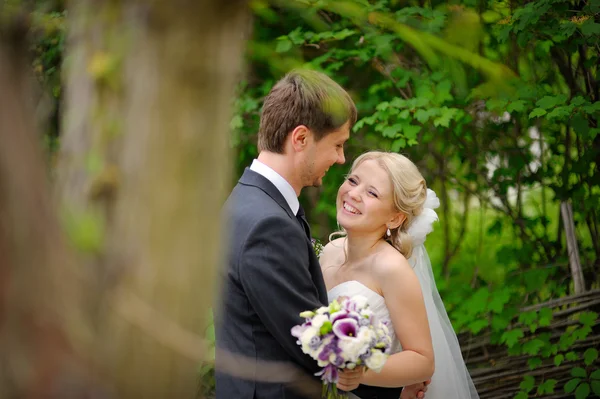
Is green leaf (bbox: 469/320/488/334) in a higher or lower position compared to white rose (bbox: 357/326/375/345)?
lower

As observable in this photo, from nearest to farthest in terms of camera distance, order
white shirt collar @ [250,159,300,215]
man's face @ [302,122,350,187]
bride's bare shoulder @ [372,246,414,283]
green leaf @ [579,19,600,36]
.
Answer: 1. white shirt collar @ [250,159,300,215]
2. man's face @ [302,122,350,187]
3. bride's bare shoulder @ [372,246,414,283]
4. green leaf @ [579,19,600,36]

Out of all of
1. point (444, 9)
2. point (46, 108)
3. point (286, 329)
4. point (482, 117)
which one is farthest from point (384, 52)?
point (46, 108)

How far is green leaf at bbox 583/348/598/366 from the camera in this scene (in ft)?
17.2


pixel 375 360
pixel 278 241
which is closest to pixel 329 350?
pixel 375 360

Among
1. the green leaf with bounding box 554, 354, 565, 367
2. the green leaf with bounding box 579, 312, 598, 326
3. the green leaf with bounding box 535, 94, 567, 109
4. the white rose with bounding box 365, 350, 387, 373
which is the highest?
the green leaf with bounding box 535, 94, 567, 109

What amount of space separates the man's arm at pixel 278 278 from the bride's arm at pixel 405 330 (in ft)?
1.80

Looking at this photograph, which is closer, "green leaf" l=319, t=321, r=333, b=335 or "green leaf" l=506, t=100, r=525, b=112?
"green leaf" l=319, t=321, r=333, b=335

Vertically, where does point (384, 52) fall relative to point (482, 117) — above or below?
above

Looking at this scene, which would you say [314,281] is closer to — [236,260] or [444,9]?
[236,260]

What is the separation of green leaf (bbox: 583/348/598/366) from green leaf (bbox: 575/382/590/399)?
0.16m

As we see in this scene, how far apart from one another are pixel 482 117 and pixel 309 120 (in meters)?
3.36

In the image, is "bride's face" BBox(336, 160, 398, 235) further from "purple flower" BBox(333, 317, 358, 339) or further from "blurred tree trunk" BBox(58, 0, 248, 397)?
"blurred tree trunk" BBox(58, 0, 248, 397)

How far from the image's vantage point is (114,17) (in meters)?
1.14

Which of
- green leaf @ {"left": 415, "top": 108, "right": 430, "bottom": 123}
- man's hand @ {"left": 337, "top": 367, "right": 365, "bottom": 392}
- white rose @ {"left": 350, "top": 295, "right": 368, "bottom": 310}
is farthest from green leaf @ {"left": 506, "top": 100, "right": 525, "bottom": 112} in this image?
man's hand @ {"left": 337, "top": 367, "right": 365, "bottom": 392}
